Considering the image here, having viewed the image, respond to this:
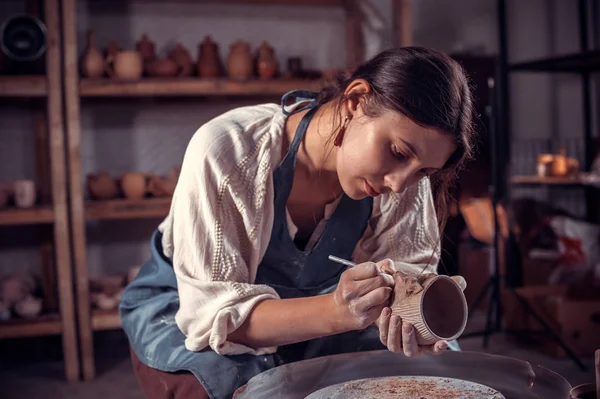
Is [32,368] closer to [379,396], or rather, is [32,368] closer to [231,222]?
[231,222]

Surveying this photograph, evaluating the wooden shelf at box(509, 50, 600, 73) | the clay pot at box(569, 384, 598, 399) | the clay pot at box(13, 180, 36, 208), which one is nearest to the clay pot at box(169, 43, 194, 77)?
the clay pot at box(13, 180, 36, 208)

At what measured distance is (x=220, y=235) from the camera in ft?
4.00

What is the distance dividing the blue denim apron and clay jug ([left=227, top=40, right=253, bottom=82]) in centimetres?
169

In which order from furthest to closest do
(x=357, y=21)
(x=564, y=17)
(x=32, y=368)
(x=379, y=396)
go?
1. (x=564, y=17)
2. (x=357, y=21)
3. (x=32, y=368)
4. (x=379, y=396)

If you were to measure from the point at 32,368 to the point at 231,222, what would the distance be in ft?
7.17

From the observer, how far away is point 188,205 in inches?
48.3

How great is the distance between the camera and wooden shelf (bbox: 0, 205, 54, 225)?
2811 millimetres

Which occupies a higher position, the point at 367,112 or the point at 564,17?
the point at 564,17

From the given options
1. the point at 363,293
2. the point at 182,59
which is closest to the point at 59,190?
the point at 182,59

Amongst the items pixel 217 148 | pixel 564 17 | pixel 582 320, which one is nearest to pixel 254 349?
pixel 217 148

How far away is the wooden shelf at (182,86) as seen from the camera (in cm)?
289

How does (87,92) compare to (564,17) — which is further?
(564,17)

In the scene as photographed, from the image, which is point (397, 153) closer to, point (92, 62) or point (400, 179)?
point (400, 179)

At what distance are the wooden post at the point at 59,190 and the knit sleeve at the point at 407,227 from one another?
1740 millimetres
